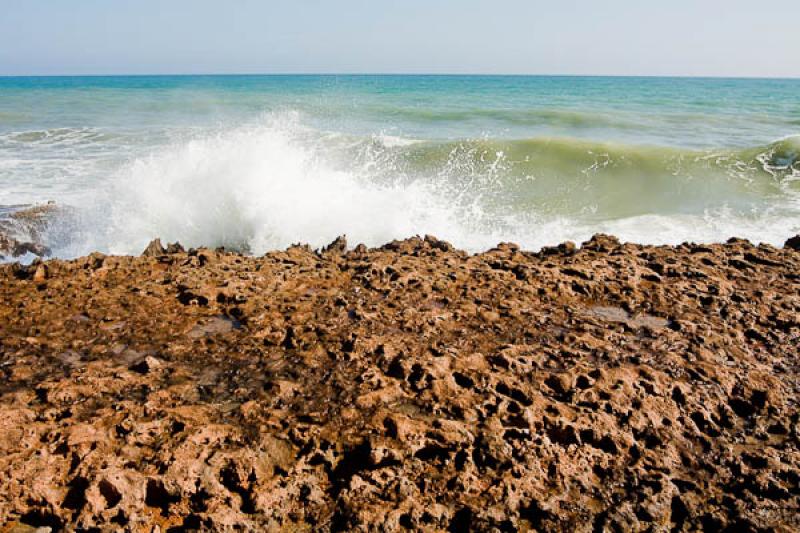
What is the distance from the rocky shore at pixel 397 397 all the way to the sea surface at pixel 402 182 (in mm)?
3112

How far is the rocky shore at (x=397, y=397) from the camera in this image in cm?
202

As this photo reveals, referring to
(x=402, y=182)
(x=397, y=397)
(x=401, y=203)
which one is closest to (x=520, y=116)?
(x=402, y=182)

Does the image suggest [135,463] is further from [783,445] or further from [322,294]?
[783,445]

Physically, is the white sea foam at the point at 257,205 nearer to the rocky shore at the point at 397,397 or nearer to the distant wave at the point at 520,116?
the rocky shore at the point at 397,397

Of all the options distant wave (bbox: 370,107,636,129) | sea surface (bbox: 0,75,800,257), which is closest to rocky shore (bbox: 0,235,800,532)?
sea surface (bbox: 0,75,800,257)

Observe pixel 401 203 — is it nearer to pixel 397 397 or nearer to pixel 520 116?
pixel 397 397

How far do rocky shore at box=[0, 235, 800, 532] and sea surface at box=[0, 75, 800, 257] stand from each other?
311 centimetres

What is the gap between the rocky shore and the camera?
6.64ft

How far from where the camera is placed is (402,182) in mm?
10430

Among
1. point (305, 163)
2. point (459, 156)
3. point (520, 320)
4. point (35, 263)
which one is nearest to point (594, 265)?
point (520, 320)

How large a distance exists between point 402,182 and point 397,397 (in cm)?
816

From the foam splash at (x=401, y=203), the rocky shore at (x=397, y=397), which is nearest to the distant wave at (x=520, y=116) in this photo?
the foam splash at (x=401, y=203)

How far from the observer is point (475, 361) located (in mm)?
2850

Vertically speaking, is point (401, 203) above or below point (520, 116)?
below
